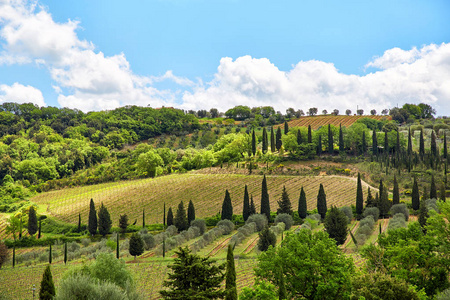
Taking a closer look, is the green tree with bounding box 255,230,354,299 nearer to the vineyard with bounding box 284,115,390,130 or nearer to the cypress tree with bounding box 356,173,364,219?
the cypress tree with bounding box 356,173,364,219

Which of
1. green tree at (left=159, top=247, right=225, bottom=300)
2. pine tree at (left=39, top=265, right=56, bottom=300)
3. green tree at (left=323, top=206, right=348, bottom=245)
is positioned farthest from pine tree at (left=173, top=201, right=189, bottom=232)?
green tree at (left=159, top=247, right=225, bottom=300)

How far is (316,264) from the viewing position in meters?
24.5

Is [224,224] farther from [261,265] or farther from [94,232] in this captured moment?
[261,265]

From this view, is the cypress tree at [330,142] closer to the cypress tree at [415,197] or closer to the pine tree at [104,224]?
the cypress tree at [415,197]

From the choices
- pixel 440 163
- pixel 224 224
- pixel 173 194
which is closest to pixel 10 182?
pixel 173 194

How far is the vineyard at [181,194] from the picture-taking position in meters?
73.6

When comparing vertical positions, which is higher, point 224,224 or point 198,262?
point 198,262

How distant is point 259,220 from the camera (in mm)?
59719

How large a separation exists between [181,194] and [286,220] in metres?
31.0

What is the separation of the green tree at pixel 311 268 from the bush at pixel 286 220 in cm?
3171

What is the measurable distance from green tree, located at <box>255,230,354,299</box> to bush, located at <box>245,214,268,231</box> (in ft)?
105

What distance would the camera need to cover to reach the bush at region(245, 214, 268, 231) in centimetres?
5919

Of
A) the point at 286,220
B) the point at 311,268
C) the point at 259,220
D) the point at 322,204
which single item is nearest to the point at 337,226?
the point at 286,220

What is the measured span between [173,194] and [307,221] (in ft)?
119
